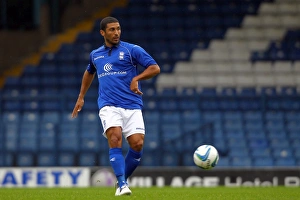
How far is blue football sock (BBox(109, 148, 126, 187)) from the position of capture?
804 centimetres

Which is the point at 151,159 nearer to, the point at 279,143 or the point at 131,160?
the point at 279,143

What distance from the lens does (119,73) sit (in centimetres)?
839

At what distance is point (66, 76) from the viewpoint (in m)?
18.2

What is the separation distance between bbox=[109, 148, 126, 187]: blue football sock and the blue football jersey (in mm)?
493

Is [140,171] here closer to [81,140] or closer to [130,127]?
[81,140]

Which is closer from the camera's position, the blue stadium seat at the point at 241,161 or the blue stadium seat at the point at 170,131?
the blue stadium seat at the point at 241,161

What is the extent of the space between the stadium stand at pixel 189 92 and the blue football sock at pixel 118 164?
6.86 m

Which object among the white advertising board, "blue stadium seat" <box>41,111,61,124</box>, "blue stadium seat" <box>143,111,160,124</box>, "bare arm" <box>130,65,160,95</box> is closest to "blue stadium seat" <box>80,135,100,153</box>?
"blue stadium seat" <box>41,111,61,124</box>

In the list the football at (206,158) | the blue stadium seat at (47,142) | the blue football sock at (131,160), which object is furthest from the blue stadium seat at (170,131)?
the blue football sock at (131,160)

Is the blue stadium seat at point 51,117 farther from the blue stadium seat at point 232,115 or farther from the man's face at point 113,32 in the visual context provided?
the man's face at point 113,32

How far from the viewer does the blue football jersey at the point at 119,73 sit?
8.35 meters

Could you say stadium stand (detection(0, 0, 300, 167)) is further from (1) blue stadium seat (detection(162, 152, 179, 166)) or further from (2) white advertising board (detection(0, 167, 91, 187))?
(2) white advertising board (detection(0, 167, 91, 187))

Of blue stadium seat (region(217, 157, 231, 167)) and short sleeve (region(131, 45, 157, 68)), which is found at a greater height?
short sleeve (region(131, 45, 157, 68))

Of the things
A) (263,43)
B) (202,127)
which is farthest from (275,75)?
(202,127)
